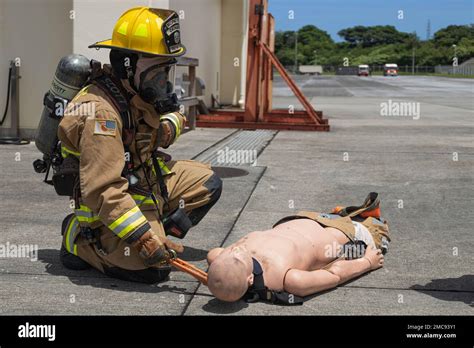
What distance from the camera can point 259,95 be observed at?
14.5m

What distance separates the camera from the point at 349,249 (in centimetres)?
480

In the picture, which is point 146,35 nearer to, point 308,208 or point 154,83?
point 154,83

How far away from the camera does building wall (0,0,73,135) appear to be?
11.0 m

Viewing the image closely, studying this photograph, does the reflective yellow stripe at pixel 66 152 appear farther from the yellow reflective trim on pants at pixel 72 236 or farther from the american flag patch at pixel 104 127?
the yellow reflective trim on pants at pixel 72 236

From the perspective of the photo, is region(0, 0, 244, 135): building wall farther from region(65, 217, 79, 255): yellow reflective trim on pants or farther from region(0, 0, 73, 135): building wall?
region(65, 217, 79, 255): yellow reflective trim on pants

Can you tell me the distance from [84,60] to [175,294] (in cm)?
161

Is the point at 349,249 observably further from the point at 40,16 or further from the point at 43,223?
the point at 40,16

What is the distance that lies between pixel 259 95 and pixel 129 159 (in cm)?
1019

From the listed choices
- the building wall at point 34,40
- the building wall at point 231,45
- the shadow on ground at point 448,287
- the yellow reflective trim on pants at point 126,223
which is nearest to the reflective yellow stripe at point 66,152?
the yellow reflective trim on pants at point 126,223

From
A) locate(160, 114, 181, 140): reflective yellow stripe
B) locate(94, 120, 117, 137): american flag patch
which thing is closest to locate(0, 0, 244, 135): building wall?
locate(160, 114, 181, 140): reflective yellow stripe

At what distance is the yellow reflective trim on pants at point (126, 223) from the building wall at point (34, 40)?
A: 24.6 ft

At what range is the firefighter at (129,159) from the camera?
4.12 meters

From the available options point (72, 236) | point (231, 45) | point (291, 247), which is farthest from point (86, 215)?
point (231, 45)
